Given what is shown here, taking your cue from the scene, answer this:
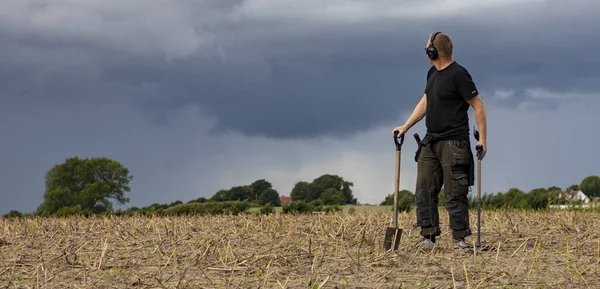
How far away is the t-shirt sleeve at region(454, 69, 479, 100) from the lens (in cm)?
816

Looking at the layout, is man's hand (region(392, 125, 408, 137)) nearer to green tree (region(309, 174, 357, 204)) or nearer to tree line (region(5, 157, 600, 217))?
tree line (region(5, 157, 600, 217))

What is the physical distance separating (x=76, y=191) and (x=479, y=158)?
38.2 metres

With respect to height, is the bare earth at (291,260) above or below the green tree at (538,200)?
below

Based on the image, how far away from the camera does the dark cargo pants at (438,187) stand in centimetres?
831

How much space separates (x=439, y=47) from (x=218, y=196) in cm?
1378

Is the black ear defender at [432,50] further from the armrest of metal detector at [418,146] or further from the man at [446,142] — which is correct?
the armrest of metal detector at [418,146]

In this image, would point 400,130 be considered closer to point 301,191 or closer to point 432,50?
point 432,50

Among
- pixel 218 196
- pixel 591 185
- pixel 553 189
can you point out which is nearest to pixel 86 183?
pixel 218 196

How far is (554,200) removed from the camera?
60.6 ft

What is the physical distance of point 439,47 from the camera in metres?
8.28

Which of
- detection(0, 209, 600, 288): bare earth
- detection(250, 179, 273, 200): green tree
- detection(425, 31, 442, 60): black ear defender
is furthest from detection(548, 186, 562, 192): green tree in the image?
detection(250, 179, 273, 200): green tree

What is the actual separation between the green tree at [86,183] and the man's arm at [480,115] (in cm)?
3628

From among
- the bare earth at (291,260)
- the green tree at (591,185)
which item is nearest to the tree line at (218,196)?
the bare earth at (291,260)

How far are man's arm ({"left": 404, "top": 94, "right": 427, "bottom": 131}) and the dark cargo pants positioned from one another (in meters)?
0.41
